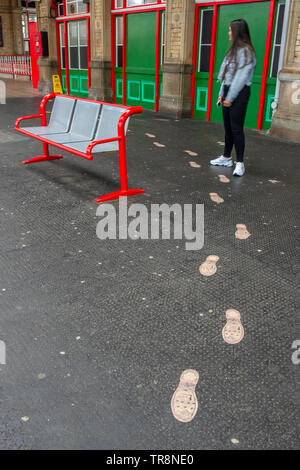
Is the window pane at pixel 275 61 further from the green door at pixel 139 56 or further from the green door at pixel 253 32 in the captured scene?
the green door at pixel 139 56

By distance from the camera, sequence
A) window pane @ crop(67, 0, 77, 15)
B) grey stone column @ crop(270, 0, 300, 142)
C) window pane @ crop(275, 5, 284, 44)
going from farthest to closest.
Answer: window pane @ crop(67, 0, 77, 15) → window pane @ crop(275, 5, 284, 44) → grey stone column @ crop(270, 0, 300, 142)

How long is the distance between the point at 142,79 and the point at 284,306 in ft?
34.8

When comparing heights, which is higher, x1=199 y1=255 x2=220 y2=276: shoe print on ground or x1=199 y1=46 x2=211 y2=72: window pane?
x1=199 y1=46 x2=211 y2=72: window pane

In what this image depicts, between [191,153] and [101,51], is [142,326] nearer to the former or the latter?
[191,153]

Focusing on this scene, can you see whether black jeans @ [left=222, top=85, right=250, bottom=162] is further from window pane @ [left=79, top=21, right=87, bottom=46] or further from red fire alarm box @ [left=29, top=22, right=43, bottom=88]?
red fire alarm box @ [left=29, top=22, right=43, bottom=88]

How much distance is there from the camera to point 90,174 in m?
5.71

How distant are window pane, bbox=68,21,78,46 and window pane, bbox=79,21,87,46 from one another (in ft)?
0.99

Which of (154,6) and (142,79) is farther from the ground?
(154,6)

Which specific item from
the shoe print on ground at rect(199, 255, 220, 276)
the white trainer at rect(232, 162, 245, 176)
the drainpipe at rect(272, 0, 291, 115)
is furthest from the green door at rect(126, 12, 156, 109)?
the shoe print on ground at rect(199, 255, 220, 276)

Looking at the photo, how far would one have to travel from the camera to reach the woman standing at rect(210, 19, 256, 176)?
5.05 meters

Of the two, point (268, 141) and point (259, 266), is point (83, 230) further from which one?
point (268, 141)

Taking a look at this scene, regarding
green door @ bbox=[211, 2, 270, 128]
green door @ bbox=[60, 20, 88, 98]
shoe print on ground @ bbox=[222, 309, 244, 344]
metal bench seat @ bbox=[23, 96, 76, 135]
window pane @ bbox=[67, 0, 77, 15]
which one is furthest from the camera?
window pane @ bbox=[67, 0, 77, 15]
